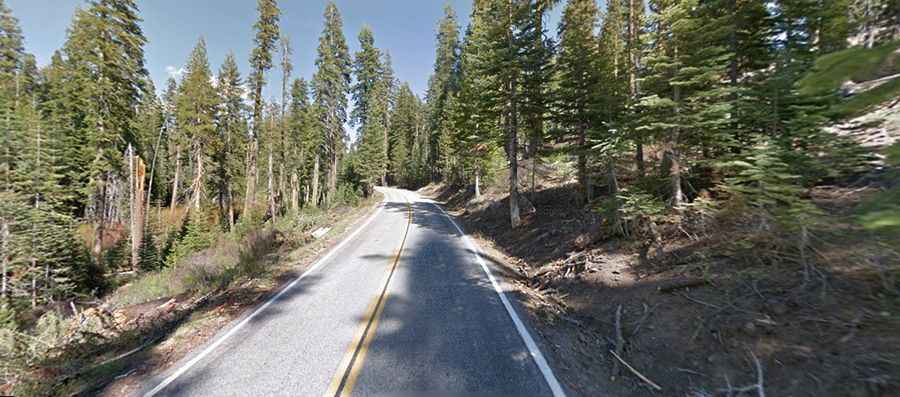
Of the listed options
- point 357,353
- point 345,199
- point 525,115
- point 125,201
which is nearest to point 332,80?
point 345,199

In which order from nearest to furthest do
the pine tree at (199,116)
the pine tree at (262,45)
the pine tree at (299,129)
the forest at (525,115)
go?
the forest at (525,115), the pine tree at (262,45), the pine tree at (199,116), the pine tree at (299,129)

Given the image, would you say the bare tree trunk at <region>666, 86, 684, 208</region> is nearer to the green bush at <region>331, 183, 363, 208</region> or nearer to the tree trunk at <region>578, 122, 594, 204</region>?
the tree trunk at <region>578, 122, 594, 204</region>

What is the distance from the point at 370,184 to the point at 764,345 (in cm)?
3989

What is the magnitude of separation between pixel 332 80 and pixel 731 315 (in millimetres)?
32557

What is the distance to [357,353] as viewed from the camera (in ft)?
15.9

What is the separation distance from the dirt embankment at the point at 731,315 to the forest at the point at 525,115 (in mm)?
515

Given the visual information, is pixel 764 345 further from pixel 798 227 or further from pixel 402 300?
pixel 402 300

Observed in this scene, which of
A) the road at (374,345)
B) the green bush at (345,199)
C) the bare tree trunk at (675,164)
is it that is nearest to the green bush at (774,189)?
the bare tree trunk at (675,164)

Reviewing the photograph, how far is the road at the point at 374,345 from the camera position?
414cm

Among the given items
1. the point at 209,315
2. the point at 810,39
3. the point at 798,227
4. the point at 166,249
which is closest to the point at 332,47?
the point at 166,249

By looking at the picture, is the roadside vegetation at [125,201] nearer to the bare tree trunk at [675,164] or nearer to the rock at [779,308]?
the rock at [779,308]

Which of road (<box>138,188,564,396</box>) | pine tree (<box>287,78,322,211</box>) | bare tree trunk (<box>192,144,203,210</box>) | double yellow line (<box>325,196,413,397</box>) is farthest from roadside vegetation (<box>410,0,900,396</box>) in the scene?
pine tree (<box>287,78,322,211</box>)

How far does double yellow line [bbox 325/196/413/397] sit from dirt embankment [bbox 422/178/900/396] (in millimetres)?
2835

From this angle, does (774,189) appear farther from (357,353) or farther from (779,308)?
(357,353)
